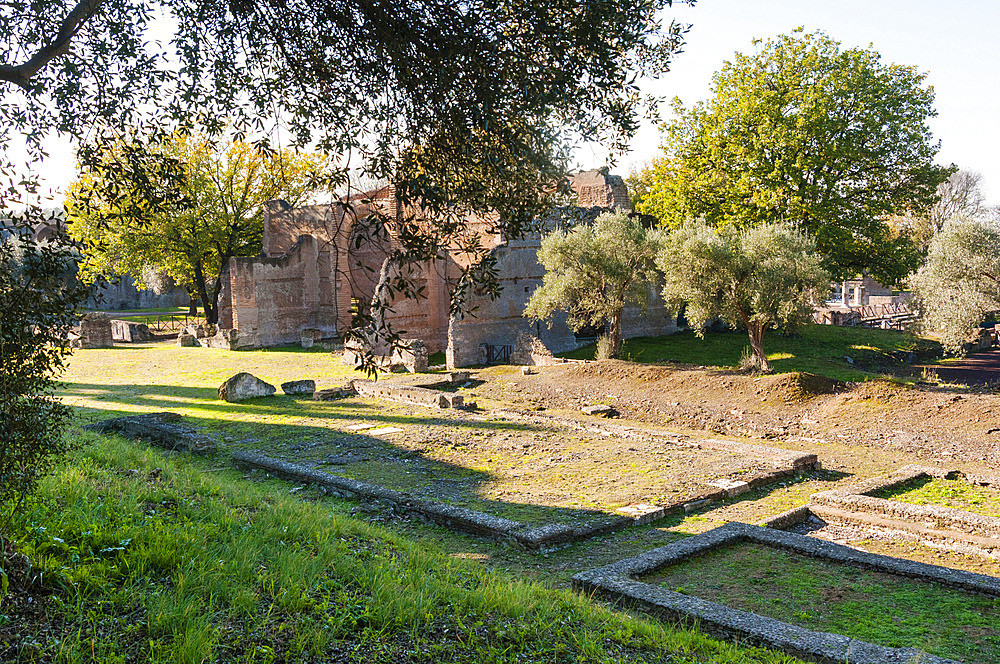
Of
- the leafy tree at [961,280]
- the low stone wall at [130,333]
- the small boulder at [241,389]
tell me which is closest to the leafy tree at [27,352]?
the small boulder at [241,389]

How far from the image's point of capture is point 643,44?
6.31 metres

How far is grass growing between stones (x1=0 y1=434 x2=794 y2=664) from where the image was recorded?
402 centimetres

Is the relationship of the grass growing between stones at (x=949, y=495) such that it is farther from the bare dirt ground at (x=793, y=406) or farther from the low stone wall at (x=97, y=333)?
the low stone wall at (x=97, y=333)

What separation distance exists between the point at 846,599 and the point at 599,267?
14517 millimetres

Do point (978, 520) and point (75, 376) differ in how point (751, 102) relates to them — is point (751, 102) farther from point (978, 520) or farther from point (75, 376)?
point (75, 376)

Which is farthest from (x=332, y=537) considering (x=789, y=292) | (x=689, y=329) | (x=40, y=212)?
(x=689, y=329)

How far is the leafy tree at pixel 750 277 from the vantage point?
656 inches

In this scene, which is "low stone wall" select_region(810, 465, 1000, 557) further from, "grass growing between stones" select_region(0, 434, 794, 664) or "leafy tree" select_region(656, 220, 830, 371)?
"leafy tree" select_region(656, 220, 830, 371)

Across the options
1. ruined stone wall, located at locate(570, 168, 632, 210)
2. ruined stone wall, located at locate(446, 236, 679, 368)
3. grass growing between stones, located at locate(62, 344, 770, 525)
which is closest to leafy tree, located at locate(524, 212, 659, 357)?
ruined stone wall, located at locate(446, 236, 679, 368)

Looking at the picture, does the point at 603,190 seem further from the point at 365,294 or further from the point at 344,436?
the point at 344,436

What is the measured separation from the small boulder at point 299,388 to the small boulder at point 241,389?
0.64 metres

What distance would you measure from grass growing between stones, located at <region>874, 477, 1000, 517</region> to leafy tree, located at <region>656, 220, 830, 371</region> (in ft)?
22.4

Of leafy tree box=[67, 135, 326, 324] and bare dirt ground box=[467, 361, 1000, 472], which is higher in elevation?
leafy tree box=[67, 135, 326, 324]

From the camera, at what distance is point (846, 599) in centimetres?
652
